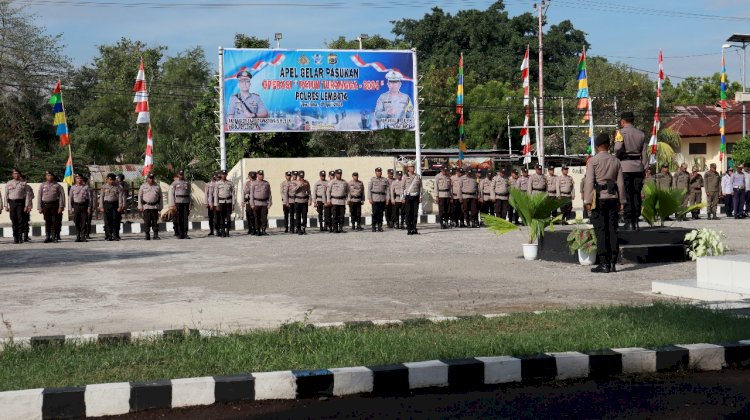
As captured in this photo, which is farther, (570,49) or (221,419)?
(570,49)

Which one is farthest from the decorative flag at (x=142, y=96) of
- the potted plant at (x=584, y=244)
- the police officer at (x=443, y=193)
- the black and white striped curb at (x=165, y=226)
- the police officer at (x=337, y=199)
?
the potted plant at (x=584, y=244)

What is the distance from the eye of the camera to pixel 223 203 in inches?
1032

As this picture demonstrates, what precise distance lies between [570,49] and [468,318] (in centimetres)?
6446

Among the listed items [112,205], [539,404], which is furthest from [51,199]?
[539,404]

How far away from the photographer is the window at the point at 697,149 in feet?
202

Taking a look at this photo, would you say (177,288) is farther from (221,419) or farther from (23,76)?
(23,76)

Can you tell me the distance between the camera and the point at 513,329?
864 cm

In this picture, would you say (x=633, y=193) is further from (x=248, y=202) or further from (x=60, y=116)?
(x=60, y=116)

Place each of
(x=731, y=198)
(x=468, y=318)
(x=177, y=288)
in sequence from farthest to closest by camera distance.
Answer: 1. (x=731, y=198)
2. (x=177, y=288)
3. (x=468, y=318)

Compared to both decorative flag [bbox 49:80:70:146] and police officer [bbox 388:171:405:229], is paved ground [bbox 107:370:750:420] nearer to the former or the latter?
police officer [bbox 388:171:405:229]

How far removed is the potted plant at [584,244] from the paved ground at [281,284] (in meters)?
0.26

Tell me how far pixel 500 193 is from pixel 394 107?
5.65m

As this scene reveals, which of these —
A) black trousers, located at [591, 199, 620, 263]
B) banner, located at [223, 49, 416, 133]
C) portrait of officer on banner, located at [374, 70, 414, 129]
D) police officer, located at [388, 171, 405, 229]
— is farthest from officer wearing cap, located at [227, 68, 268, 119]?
black trousers, located at [591, 199, 620, 263]

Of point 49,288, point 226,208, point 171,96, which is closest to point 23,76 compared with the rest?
point 171,96
